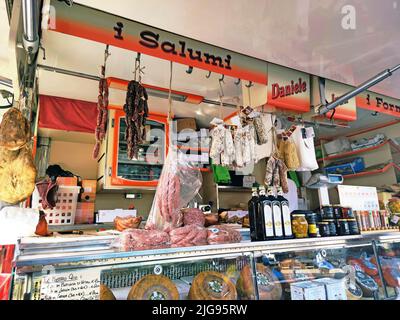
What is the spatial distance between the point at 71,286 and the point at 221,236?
2.80ft

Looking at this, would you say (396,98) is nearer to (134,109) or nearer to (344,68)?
(344,68)

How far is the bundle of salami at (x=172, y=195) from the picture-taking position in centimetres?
153

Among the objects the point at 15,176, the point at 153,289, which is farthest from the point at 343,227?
the point at 15,176

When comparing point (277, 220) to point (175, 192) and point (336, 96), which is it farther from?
point (336, 96)

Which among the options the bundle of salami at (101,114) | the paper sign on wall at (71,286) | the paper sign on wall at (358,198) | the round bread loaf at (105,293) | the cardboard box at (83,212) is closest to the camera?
the paper sign on wall at (71,286)

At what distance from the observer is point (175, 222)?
1547 millimetres

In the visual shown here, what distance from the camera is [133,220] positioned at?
5.65 feet

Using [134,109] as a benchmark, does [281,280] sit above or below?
below

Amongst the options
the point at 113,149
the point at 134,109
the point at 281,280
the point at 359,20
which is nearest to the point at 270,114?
the point at 359,20

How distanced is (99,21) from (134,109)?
0.69 m

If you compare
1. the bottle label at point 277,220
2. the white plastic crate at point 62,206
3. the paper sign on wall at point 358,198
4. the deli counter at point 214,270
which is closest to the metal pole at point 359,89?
the paper sign on wall at point 358,198

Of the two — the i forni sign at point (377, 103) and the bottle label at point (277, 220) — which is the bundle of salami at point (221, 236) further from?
the i forni sign at point (377, 103)

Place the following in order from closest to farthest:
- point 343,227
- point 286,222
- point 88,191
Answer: point 286,222, point 343,227, point 88,191
